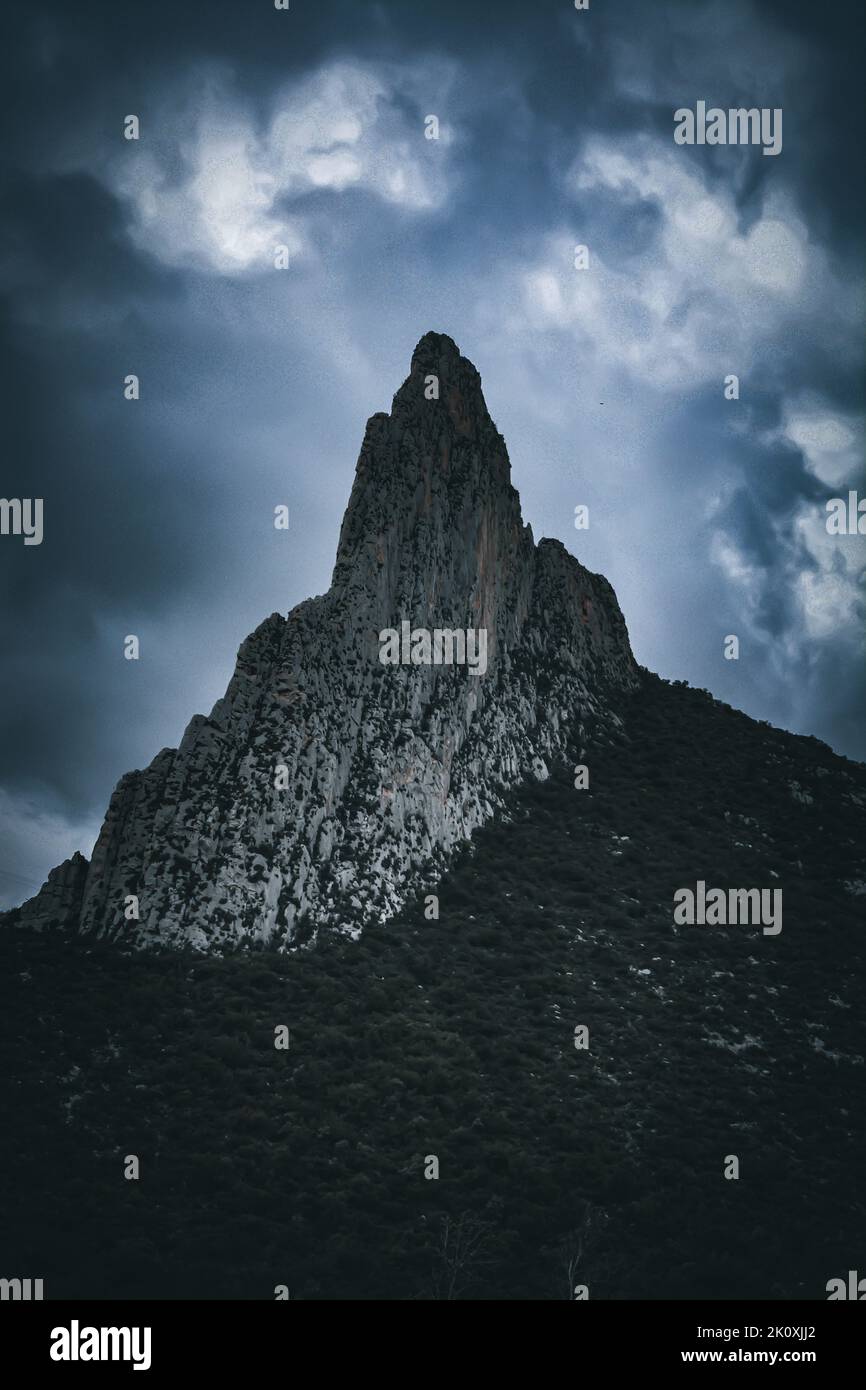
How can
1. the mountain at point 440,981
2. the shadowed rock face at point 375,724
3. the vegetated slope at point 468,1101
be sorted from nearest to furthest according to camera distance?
the vegetated slope at point 468,1101 → the mountain at point 440,981 → the shadowed rock face at point 375,724

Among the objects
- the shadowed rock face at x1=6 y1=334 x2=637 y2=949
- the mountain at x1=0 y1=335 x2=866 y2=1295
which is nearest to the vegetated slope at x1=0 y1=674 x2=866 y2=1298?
the mountain at x1=0 y1=335 x2=866 y2=1295

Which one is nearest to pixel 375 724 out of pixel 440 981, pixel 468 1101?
pixel 440 981

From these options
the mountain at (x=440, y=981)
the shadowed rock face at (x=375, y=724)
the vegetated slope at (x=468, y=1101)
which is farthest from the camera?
the shadowed rock face at (x=375, y=724)

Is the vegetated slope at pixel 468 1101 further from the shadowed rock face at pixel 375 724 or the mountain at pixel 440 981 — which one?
the shadowed rock face at pixel 375 724

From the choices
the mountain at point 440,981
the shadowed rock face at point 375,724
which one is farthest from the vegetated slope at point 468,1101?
the shadowed rock face at point 375,724

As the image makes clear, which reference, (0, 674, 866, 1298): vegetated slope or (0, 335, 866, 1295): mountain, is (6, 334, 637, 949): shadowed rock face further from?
(0, 674, 866, 1298): vegetated slope
